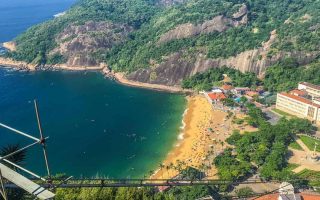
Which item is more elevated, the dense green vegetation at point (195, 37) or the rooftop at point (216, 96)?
the dense green vegetation at point (195, 37)

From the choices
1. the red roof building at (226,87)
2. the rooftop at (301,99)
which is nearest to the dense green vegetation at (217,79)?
the red roof building at (226,87)

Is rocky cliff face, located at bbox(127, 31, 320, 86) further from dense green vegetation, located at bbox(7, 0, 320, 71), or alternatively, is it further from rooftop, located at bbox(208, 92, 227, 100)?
rooftop, located at bbox(208, 92, 227, 100)

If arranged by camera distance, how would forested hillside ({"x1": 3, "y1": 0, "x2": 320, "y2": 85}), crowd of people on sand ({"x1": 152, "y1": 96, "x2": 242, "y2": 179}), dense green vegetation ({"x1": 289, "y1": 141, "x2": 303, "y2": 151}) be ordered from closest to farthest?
crowd of people on sand ({"x1": 152, "y1": 96, "x2": 242, "y2": 179})
dense green vegetation ({"x1": 289, "y1": 141, "x2": 303, "y2": 151})
forested hillside ({"x1": 3, "y1": 0, "x2": 320, "y2": 85})

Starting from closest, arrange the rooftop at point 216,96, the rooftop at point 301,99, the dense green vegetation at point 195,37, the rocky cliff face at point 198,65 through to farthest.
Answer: the rooftop at point 301,99 < the rooftop at point 216,96 < the rocky cliff face at point 198,65 < the dense green vegetation at point 195,37

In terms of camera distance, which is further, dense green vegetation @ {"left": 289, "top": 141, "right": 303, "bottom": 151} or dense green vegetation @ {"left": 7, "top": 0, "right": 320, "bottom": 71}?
dense green vegetation @ {"left": 7, "top": 0, "right": 320, "bottom": 71}

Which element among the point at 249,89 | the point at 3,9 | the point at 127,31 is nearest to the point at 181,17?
the point at 127,31

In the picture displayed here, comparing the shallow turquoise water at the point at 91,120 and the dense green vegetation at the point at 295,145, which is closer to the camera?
the dense green vegetation at the point at 295,145

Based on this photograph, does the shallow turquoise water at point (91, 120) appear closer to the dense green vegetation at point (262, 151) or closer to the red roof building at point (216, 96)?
the red roof building at point (216, 96)

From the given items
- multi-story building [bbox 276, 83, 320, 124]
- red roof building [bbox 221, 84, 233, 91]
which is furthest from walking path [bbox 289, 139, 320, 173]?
red roof building [bbox 221, 84, 233, 91]
